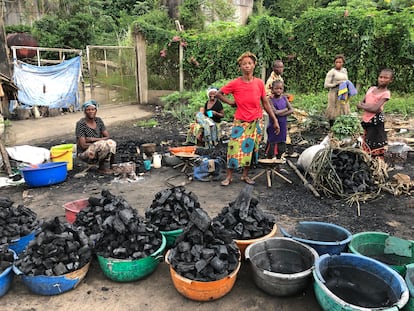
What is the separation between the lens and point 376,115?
4898 millimetres

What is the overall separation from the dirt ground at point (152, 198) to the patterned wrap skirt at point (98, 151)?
0.34 m

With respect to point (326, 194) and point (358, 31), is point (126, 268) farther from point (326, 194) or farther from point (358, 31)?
point (358, 31)

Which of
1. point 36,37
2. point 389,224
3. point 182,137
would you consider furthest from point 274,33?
point 36,37

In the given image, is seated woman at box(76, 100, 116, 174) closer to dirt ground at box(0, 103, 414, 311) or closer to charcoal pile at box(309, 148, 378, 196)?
dirt ground at box(0, 103, 414, 311)

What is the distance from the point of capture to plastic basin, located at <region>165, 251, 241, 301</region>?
2598mm

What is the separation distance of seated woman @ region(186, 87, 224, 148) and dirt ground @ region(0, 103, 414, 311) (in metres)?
0.32

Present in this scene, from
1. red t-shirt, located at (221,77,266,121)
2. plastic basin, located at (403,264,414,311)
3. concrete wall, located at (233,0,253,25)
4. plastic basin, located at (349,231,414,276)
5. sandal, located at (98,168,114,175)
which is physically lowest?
sandal, located at (98,168,114,175)

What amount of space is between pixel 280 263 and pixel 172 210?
3.84 feet

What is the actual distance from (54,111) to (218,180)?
7.93 m

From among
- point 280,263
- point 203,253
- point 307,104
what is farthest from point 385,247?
point 307,104

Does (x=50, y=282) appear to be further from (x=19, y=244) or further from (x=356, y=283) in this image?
(x=356, y=283)

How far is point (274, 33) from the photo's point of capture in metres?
10.7

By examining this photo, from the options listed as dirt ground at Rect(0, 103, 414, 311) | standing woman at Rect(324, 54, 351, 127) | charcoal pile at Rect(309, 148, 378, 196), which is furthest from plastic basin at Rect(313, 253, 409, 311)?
standing woman at Rect(324, 54, 351, 127)

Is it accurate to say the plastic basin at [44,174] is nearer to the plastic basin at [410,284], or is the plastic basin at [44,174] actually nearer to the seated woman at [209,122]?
the seated woman at [209,122]
